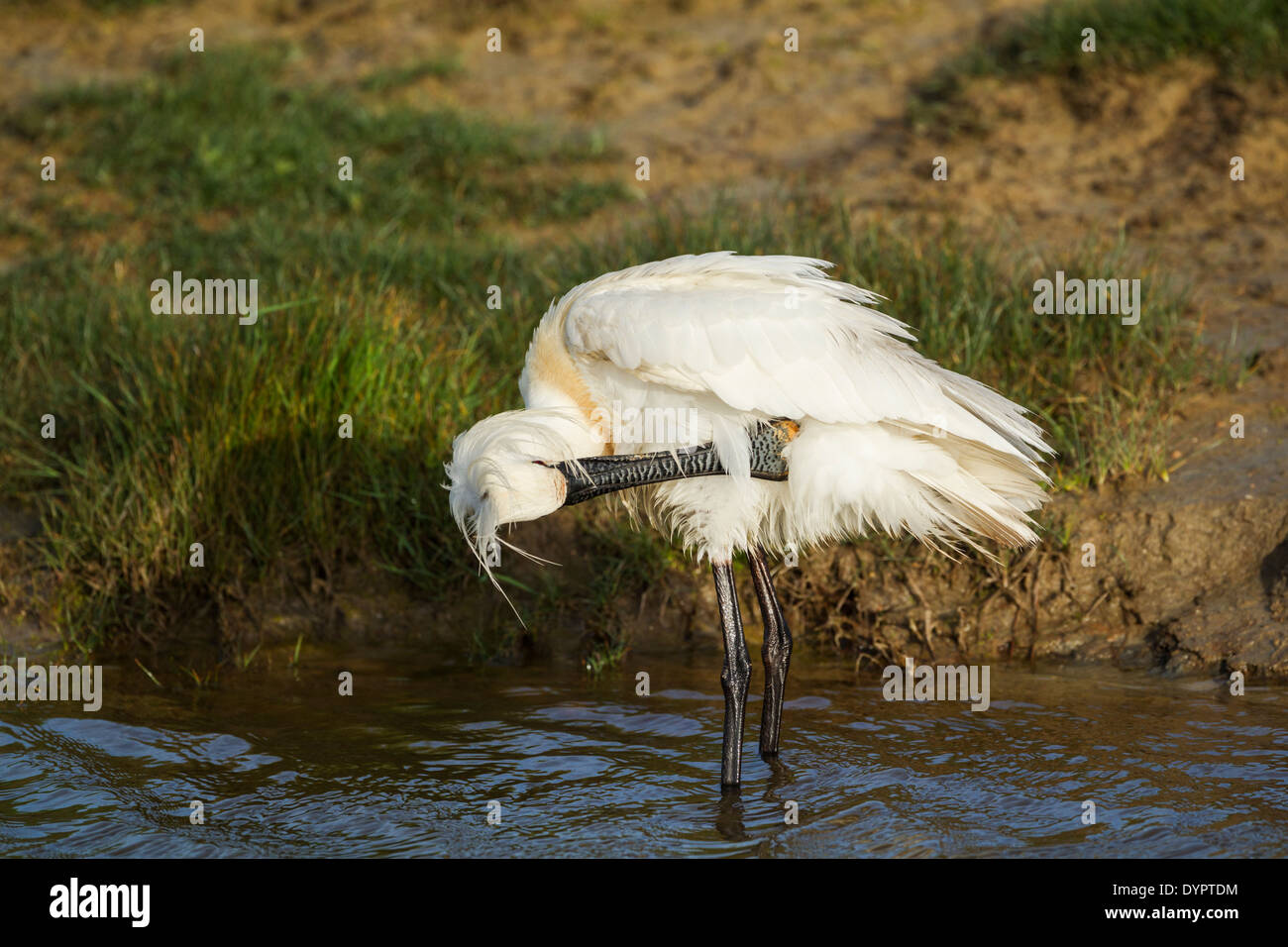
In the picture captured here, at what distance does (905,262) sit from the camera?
6.48 metres

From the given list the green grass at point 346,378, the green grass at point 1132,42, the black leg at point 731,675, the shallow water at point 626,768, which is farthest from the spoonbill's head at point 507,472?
the green grass at point 1132,42

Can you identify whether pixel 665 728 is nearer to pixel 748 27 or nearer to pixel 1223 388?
pixel 1223 388

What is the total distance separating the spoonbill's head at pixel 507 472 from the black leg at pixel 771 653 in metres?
0.84

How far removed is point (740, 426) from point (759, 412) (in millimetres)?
101

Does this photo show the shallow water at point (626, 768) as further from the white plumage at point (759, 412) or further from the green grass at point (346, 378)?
the white plumage at point (759, 412)

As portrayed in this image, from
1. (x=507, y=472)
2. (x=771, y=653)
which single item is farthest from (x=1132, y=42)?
(x=507, y=472)

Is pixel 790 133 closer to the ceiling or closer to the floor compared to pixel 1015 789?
closer to the ceiling

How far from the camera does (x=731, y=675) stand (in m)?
4.73

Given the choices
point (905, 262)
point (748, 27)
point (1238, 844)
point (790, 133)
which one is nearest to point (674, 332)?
point (1238, 844)

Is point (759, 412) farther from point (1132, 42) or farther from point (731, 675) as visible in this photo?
point (1132, 42)

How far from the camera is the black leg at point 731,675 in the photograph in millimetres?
4543

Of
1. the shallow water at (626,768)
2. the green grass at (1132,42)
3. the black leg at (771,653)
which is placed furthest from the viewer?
the green grass at (1132,42)

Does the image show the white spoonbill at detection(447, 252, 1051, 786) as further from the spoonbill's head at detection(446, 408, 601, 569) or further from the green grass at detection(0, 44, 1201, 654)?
the green grass at detection(0, 44, 1201, 654)
